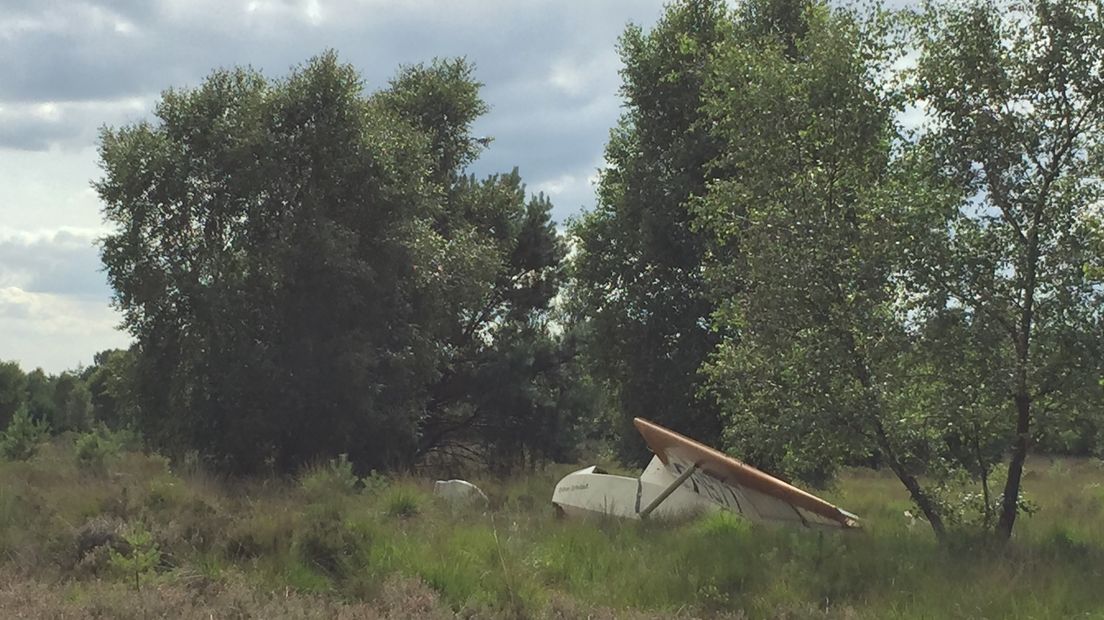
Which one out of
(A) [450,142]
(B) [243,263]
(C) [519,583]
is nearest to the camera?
(C) [519,583]

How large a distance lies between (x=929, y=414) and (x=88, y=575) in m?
7.92

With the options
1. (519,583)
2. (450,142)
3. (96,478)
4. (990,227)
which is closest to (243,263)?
(96,478)

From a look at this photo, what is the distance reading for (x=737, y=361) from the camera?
10086mm

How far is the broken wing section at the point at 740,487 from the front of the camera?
395 inches

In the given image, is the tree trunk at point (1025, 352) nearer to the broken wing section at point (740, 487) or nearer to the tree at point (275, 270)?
the broken wing section at point (740, 487)

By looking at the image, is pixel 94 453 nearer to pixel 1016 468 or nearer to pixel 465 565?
pixel 465 565

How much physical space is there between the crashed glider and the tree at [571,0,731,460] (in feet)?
22.9

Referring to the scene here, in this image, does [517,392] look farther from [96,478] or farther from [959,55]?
[959,55]

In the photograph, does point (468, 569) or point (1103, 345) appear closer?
point (468, 569)

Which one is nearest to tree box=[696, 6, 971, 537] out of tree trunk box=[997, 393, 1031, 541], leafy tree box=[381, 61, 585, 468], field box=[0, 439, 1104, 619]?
tree trunk box=[997, 393, 1031, 541]

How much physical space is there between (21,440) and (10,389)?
181ft

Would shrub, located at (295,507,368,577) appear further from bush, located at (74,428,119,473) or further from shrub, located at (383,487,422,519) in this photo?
bush, located at (74,428,119,473)

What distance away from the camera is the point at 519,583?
7.12 m

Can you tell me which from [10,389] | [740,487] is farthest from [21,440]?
[10,389]
